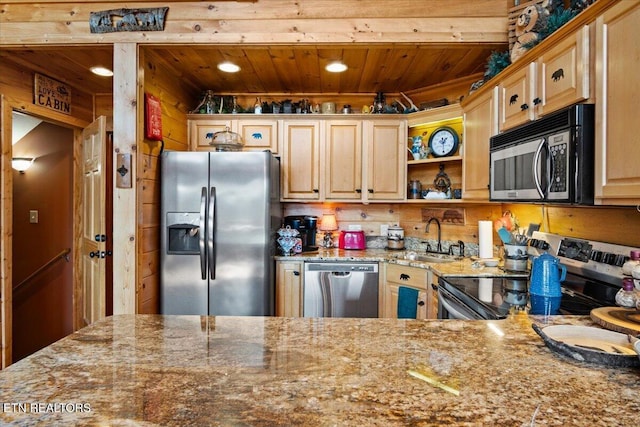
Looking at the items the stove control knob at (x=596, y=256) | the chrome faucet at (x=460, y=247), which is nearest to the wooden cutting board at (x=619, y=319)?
the stove control knob at (x=596, y=256)

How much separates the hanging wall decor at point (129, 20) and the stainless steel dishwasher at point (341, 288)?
6.62 ft

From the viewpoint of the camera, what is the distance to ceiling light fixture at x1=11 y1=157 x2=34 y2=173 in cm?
349

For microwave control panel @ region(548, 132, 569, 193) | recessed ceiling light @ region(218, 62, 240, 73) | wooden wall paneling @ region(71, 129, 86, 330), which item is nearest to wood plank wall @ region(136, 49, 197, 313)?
recessed ceiling light @ region(218, 62, 240, 73)

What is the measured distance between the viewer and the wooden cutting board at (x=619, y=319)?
1151 millimetres

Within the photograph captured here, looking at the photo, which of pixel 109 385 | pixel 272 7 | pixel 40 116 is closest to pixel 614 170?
pixel 109 385

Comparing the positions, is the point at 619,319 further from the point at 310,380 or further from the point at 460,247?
the point at 460,247

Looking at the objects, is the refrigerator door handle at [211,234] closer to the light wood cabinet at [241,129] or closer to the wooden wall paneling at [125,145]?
the wooden wall paneling at [125,145]

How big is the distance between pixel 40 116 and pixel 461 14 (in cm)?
323

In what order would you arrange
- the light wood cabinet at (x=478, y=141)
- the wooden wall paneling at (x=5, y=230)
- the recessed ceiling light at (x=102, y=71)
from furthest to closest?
the recessed ceiling light at (x=102, y=71) < the wooden wall paneling at (x=5, y=230) < the light wood cabinet at (x=478, y=141)

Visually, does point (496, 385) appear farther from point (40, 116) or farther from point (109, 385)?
point (40, 116)

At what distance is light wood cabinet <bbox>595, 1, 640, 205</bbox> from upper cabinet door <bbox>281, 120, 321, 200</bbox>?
7.59 ft

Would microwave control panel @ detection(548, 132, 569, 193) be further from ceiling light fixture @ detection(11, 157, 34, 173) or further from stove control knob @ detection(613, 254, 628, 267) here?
ceiling light fixture @ detection(11, 157, 34, 173)

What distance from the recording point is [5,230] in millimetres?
2709

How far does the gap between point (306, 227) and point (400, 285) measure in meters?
1.02
